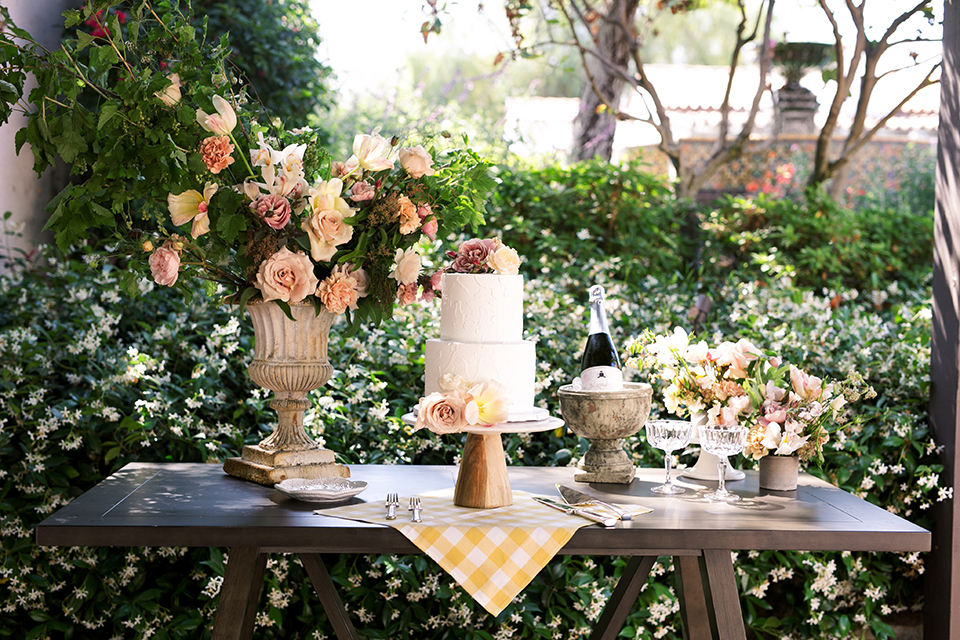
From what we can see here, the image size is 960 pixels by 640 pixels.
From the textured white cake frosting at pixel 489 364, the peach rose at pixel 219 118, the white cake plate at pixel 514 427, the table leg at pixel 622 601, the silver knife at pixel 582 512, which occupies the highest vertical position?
the peach rose at pixel 219 118

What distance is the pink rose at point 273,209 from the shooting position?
1.63 meters

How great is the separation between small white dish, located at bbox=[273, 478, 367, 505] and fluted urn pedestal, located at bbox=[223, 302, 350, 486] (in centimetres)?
9

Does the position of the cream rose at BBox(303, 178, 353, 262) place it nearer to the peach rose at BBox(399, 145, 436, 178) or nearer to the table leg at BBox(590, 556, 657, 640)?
the peach rose at BBox(399, 145, 436, 178)

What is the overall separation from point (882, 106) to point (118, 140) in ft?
31.0

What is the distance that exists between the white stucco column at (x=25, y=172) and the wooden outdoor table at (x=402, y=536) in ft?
7.37

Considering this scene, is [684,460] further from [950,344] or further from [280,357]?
[280,357]

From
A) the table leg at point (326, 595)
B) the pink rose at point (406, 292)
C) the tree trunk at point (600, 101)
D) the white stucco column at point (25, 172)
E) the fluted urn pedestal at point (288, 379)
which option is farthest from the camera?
the tree trunk at point (600, 101)

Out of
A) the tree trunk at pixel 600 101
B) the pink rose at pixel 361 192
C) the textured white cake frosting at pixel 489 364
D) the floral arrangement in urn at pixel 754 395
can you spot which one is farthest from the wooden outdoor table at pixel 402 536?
the tree trunk at pixel 600 101

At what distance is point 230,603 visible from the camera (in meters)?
1.64

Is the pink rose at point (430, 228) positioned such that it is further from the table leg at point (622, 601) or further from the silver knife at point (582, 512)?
the table leg at point (622, 601)

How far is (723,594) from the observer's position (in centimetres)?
164

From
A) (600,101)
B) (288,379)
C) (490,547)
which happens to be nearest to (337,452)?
(288,379)

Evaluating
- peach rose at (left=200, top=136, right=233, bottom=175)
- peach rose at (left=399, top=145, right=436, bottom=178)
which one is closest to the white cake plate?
peach rose at (left=399, top=145, right=436, bottom=178)

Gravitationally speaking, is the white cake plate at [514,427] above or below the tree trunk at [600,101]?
below
